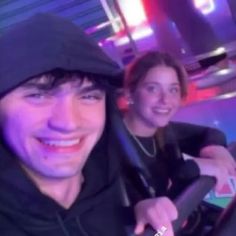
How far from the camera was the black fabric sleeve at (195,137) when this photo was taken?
1395 mm

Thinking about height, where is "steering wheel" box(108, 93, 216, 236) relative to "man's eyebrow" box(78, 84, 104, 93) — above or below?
below

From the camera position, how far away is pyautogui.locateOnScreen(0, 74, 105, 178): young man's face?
0.76m

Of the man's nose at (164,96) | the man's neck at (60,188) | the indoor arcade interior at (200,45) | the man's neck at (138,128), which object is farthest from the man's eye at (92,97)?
the indoor arcade interior at (200,45)

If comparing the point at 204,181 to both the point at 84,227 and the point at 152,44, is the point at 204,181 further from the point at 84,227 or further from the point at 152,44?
the point at 152,44

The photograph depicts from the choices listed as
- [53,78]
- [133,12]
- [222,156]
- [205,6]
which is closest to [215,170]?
[222,156]

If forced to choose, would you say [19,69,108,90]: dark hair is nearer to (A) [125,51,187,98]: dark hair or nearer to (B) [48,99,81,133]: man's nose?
(B) [48,99,81,133]: man's nose

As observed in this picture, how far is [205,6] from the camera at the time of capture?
2.40 m

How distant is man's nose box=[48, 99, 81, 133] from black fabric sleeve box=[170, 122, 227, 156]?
0.65m

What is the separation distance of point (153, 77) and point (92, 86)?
0.96 meters

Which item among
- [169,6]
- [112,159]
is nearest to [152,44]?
[169,6]

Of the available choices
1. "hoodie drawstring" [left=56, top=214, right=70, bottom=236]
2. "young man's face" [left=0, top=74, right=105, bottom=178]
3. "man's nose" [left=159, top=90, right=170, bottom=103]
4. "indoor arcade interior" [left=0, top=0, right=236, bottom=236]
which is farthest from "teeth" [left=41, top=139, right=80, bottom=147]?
"indoor arcade interior" [left=0, top=0, right=236, bottom=236]

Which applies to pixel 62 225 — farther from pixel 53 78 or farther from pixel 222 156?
pixel 222 156

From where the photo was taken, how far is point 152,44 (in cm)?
260

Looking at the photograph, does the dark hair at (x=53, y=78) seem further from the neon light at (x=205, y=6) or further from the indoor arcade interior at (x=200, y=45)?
the neon light at (x=205, y=6)
